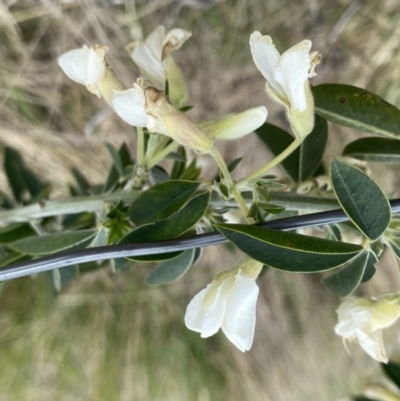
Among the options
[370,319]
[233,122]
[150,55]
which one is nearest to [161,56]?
[150,55]

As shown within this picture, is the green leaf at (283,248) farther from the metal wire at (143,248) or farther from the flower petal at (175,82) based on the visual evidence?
the flower petal at (175,82)

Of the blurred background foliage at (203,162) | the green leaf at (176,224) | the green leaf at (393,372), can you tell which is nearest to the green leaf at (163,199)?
the green leaf at (176,224)

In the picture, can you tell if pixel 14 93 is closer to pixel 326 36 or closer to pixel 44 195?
pixel 44 195

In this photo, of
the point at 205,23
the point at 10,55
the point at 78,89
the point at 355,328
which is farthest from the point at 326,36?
the point at 355,328

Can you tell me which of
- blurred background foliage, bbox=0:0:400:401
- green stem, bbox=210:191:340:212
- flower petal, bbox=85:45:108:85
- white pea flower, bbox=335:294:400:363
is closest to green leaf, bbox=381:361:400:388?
white pea flower, bbox=335:294:400:363

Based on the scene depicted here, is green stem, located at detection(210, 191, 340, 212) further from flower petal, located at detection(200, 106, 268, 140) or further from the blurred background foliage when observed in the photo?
the blurred background foliage

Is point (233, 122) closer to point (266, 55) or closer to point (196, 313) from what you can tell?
point (266, 55)
